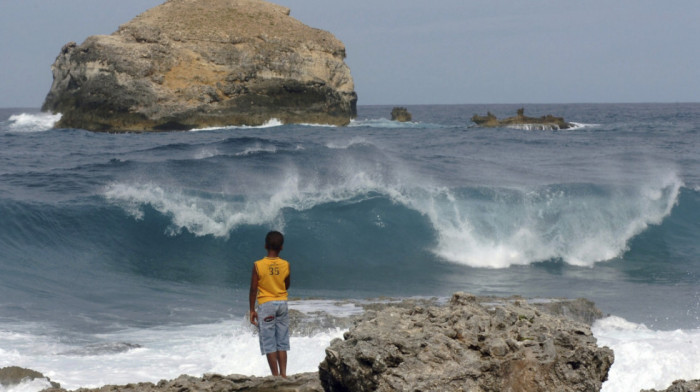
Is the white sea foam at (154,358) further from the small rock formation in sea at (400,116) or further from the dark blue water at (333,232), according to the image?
the small rock formation in sea at (400,116)

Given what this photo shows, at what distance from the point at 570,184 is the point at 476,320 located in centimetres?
1366

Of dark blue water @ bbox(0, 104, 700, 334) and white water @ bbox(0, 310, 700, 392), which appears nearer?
white water @ bbox(0, 310, 700, 392)

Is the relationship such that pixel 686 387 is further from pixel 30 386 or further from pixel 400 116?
pixel 400 116

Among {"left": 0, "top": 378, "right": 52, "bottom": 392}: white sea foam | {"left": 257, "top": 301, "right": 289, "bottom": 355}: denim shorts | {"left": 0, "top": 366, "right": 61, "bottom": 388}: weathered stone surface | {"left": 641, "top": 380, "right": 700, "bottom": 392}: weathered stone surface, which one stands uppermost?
{"left": 257, "top": 301, "right": 289, "bottom": 355}: denim shorts

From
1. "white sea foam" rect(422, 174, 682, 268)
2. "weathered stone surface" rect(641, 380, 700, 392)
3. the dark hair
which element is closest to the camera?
"weathered stone surface" rect(641, 380, 700, 392)


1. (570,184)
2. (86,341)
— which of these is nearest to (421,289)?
(86,341)

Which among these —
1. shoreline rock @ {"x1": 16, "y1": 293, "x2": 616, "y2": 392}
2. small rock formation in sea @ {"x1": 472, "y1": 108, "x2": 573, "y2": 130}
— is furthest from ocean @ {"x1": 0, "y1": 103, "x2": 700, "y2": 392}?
small rock formation in sea @ {"x1": 472, "y1": 108, "x2": 573, "y2": 130}

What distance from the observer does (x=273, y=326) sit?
4887mm

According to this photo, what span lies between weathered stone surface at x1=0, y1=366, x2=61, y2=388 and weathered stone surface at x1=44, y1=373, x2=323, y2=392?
1073mm

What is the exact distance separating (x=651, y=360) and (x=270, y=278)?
3349mm

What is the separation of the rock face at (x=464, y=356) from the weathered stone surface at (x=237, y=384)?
0.50 meters

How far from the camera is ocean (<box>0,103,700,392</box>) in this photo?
267 inches

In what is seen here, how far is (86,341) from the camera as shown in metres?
7.19

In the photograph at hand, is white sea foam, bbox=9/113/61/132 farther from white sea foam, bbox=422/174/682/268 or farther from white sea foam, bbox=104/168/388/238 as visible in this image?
white sea foam, bbox=422/174/682/268
